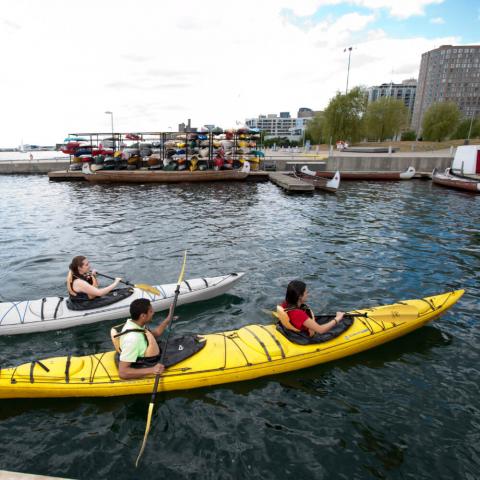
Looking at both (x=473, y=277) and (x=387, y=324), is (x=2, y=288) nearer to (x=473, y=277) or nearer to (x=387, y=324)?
(x=387, y=324)

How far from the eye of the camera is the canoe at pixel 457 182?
27.0m

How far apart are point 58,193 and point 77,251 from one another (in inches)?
630

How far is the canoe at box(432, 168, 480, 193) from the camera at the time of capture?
1064 inches

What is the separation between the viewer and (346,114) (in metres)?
68.1

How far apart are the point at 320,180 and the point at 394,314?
23.6 metres

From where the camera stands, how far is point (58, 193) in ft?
89.5

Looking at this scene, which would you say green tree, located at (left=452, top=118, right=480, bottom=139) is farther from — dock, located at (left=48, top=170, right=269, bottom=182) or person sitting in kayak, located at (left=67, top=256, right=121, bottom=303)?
person sitting in kayak, located at (left=67, top=256, right=121, bottom=303)

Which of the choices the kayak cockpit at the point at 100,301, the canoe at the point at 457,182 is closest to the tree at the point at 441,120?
the canoe at the point at 457,182

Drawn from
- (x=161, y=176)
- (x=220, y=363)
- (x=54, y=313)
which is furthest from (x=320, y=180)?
(x=220, y=363)

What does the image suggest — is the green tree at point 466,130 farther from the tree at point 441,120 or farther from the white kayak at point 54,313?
the white kayak at point 54,313

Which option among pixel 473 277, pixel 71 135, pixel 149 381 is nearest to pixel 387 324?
pixel 149 381

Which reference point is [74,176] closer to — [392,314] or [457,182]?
[392,314]

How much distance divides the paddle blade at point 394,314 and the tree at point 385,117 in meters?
74.8

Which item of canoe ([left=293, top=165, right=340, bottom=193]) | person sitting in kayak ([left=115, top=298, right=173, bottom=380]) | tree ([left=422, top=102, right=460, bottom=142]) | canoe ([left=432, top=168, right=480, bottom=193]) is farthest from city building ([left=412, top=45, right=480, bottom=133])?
person sitting in kayak ([left=115, top=298, right=173, bottom=380])
